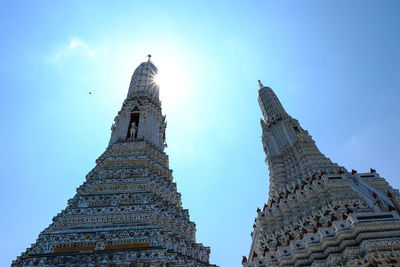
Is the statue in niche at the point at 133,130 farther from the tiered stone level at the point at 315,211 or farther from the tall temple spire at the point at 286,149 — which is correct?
the tall temple spire at the point at 286,149

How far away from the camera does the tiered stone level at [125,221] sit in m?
11.4

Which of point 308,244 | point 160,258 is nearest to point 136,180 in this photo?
point 160,258

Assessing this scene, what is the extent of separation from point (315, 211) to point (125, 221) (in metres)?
10.9

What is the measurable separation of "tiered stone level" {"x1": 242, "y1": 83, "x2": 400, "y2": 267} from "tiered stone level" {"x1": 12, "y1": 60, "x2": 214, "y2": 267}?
4142 millimetres

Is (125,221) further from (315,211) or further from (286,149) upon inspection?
(286,149)

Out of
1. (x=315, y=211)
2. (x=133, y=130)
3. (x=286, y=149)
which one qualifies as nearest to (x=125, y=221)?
(x=133, y=130)

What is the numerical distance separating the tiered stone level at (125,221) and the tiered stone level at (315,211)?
4.14 metres

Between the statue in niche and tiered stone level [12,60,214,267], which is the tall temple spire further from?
the statue in niche

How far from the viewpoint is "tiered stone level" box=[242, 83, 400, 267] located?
12.6m

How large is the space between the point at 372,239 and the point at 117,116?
19226mm

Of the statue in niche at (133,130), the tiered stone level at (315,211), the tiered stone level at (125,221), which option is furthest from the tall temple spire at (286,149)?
the statue in niche at (133,130)

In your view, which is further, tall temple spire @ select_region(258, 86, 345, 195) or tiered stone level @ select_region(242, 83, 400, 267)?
tall temple spire @ select_region(258, 86, 345, 195)

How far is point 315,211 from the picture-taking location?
1777 cm

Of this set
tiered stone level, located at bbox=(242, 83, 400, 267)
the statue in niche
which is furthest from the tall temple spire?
the statue in niche
